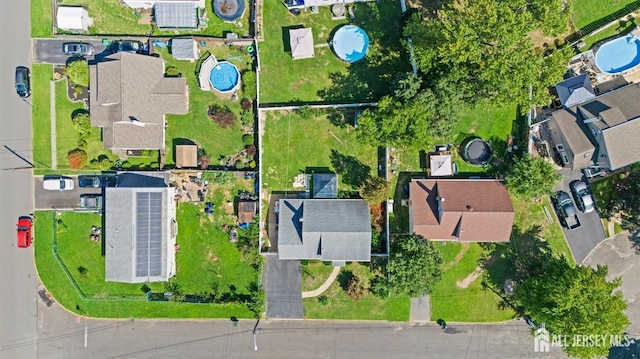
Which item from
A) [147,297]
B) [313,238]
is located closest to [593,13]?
[313,238]

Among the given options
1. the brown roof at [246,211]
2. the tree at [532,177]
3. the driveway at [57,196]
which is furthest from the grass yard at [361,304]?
the driveway at [57,196]

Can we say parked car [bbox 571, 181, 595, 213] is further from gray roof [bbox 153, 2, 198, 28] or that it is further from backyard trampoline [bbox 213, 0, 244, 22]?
gray roof [bbox 153, 2, 198, 28]

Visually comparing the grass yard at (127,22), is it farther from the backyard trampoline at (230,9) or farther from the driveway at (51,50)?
the driveway at (51,50)

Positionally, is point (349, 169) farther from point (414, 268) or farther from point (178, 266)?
point (178, 266)

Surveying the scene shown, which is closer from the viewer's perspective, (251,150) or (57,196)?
(251,150)

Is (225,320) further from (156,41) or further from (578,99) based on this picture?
(578,99)

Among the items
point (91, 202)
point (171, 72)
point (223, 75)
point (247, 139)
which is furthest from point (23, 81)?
point (247, 139)

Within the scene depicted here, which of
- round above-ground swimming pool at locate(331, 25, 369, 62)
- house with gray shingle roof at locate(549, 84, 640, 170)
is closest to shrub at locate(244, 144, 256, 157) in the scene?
round above-ground swimming pool at locate(331, 25, 369, 62)
